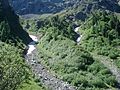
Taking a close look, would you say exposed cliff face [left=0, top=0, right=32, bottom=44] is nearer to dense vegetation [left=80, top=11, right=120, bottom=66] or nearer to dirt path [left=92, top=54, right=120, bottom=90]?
dense vegetation [left=80, top=11, right=120, bottom=66]

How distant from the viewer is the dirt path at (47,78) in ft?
261

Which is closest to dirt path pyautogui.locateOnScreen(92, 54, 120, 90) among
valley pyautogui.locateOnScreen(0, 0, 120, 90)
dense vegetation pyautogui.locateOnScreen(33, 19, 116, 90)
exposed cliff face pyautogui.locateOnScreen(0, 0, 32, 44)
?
valley pyautogui.locateOnScreen(0, 0, 120, 90)

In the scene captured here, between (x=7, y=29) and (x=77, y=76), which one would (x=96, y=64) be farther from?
(x=7, y=29)

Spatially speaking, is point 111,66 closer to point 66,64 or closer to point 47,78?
point 66,64

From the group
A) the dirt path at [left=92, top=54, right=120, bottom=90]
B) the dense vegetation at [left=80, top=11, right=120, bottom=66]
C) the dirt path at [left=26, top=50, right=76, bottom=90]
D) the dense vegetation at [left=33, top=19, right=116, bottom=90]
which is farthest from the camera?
the dense vegetation at [left=80, top=11, right=120, bottom=66]

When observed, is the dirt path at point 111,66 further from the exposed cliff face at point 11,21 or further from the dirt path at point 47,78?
the exposed cliff face at point 11,21

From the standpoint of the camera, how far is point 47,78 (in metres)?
86.9

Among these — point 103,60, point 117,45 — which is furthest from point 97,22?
point 103,60

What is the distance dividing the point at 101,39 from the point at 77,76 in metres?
51.9

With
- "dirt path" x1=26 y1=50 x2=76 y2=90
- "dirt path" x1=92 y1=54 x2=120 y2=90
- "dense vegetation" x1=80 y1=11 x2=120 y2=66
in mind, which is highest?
"dense vegetation" x1=80 y1=11 x2=120 y2=66

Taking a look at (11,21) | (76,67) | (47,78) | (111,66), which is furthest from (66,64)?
(11,21)

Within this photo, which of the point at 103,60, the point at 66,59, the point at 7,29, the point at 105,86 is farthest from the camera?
the point at 7,29

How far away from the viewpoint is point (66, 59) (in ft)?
338

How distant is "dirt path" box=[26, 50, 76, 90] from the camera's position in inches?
3135
